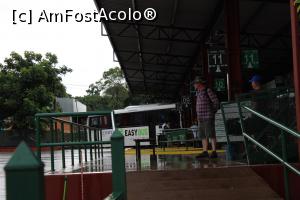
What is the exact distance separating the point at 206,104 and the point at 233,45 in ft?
17.4

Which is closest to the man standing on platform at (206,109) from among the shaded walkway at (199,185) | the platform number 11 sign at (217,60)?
the shaded walkway at (199,185)

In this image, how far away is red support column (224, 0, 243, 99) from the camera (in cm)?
1423

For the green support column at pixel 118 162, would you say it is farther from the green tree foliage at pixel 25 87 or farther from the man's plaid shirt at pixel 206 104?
the green tree foliage at pixel 25 87

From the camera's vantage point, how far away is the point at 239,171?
7.40 metres

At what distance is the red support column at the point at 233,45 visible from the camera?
560 inches

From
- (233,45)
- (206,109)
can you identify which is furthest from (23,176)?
(233,45)

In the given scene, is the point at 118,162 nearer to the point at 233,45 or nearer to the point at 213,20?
the point at 233,45

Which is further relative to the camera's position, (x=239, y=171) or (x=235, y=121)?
(x=235, y=121)

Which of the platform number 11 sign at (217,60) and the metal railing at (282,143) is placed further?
the platform number 11 sign at (217,60)

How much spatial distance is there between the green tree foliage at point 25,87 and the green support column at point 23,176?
38.9 m

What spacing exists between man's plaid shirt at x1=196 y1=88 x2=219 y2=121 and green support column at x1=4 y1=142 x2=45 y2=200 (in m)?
8.42

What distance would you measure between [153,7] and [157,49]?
7907 millimetres

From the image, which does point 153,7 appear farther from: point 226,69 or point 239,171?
point 239,171

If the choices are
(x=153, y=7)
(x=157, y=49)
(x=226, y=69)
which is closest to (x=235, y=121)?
(x=226, y=69)
